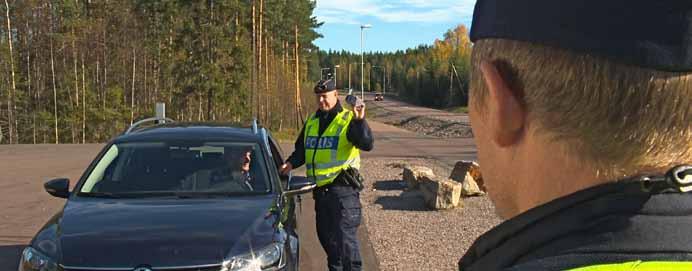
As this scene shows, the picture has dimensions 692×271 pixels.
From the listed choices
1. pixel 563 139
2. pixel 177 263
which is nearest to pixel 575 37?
pixel 563 139

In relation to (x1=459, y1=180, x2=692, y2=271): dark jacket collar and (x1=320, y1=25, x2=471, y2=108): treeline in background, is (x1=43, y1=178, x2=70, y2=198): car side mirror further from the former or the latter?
(x1=320, y1=25, x2=471, y2=108): treeline in background

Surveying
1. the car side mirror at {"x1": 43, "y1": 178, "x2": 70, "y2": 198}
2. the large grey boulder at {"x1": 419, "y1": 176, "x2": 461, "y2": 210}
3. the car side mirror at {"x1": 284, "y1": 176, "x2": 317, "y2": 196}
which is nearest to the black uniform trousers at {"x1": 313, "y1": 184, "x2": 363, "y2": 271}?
the car side mirror at {"x1": 284, "y1": 176, "x2": 317, "y2": 196}

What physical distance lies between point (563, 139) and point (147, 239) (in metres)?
3.38

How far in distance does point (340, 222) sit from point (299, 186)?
497 millimetres

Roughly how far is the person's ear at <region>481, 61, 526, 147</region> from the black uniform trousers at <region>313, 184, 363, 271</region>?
446 cm

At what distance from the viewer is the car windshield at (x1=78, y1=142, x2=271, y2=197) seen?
508cm

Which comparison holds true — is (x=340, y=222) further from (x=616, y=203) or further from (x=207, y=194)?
(x=616, y=203)

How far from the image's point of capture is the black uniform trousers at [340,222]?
5504 millimetres

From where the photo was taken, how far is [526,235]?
3.04 ft

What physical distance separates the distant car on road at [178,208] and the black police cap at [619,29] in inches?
124

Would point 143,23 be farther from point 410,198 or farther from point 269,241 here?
point 269,241

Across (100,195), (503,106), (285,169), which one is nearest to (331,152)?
(285,169)

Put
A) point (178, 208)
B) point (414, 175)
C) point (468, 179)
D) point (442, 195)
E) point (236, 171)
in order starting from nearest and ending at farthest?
point (178, 208)
point (236, 171)
point (442, 195)
point (468, 179)
point (414, 175)

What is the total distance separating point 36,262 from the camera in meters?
4.04
